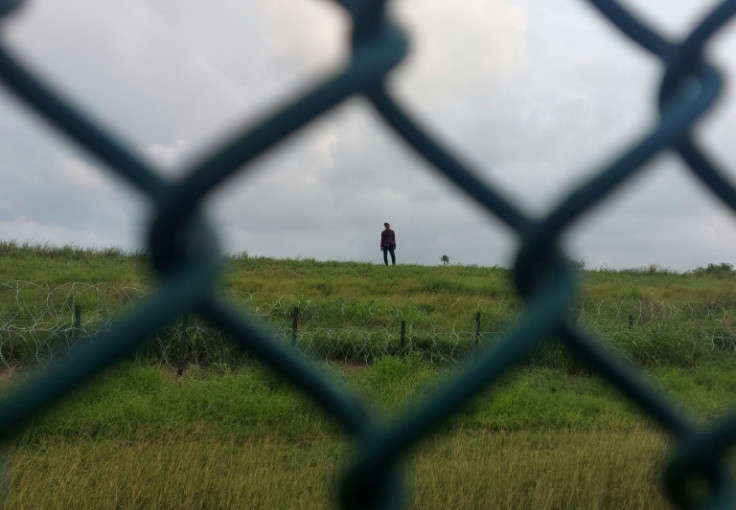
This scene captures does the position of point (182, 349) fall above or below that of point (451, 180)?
below

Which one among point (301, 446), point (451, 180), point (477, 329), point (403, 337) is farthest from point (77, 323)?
point (451, 180)

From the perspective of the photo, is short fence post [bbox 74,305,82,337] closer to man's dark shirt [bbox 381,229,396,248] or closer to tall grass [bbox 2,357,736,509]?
tall grass [bbox 2,357,736,509]

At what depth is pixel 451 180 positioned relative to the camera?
50cm

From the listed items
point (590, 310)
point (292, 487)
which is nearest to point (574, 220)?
point (292, 487)

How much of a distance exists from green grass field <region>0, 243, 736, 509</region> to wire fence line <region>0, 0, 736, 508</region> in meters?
0.03

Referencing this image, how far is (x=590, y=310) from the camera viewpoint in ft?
33.6

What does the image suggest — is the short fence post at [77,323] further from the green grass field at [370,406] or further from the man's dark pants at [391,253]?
the man's dark pants at [391,253]

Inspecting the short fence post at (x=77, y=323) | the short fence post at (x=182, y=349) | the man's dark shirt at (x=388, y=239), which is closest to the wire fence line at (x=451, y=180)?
the short fence post at (x=182, y=349)

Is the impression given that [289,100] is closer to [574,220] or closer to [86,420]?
[574,220]

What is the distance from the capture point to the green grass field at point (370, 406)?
10.5 ft

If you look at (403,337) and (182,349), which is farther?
(403,337)

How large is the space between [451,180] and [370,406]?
21 cm

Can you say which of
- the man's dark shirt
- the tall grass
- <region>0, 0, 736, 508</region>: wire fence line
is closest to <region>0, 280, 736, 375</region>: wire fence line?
the tall grass

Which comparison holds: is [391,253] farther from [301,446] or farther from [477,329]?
[301,446]
